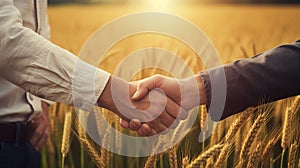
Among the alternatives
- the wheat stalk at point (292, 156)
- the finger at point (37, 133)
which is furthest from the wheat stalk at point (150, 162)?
the finger at point (37, 133)

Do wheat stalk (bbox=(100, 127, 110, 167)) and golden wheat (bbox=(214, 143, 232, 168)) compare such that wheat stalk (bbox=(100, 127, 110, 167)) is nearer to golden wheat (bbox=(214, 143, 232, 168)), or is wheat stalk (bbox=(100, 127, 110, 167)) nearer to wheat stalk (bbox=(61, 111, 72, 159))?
wheat stalk (bbox=(61, 111, 72, 159))

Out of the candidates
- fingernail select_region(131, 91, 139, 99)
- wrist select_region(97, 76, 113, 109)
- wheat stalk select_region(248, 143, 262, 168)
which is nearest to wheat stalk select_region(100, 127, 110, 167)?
wrist select_region(97, 76, 113, 109)

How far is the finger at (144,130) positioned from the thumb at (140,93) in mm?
73

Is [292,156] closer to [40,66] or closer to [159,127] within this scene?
[159,127]

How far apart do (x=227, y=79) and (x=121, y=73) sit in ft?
1.54

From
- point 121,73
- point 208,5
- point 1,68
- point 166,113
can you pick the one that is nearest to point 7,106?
point 1,68

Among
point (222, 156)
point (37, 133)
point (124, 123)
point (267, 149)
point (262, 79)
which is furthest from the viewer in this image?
point (37, 133)

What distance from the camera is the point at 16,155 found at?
55.2 inches

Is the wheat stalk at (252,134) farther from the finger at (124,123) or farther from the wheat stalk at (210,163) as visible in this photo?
the finger at (124,123)

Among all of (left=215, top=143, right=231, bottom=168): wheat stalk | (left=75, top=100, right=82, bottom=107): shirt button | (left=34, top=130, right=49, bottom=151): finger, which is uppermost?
(left=75, top=100, right=82, bottom=107): shirt button

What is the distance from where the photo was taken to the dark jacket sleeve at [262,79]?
1337 mm

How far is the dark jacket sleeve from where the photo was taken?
1.34 metres

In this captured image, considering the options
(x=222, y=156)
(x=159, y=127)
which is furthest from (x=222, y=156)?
(x=159, y=127)

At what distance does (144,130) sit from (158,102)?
0.25ft
